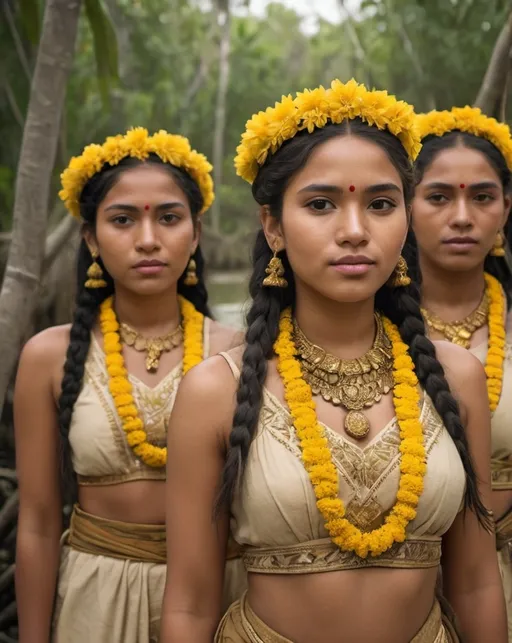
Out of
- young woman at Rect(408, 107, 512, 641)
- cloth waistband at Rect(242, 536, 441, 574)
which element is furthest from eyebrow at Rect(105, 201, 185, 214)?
cloth waistband at Rect(242, 536, 441, 574)

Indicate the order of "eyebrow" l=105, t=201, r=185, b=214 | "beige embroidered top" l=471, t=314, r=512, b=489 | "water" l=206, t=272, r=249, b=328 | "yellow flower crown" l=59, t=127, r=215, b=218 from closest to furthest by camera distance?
"beige embroidered top" l=471, t=314, r=512, b=489, "eyebrow" l=105, t=201, r=185, b=214, "yellow flower crown" l=59, t=127, r=215, b=218, "water" l=206, t=272, r=249, b=328

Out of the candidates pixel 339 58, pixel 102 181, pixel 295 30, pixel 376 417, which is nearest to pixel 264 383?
pixel 376 417

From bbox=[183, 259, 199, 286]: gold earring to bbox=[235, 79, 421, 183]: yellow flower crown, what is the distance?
123 cm

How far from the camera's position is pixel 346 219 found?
69.1 inches

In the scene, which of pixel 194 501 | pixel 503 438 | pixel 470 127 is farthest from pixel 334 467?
pixel 470 127

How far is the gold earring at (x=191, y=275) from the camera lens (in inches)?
121

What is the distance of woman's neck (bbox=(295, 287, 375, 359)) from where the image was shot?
6.30ft

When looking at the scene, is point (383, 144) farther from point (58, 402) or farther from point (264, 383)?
point (58, 402)

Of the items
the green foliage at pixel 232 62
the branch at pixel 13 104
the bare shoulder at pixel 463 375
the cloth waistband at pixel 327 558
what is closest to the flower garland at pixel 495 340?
the bare shoulder at pixel 463 375

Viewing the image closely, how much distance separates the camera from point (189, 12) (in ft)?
39.5

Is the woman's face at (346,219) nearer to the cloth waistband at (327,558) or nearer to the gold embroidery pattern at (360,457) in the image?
the gold embroidery pattern at (360,457)

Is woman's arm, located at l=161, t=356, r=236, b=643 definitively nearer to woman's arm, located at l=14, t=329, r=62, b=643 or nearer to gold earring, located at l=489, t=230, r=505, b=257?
woman's arm, located at l=14, t=329, r=62, b=643

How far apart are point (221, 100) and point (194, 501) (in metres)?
11.2

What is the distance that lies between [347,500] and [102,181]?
1.56m
